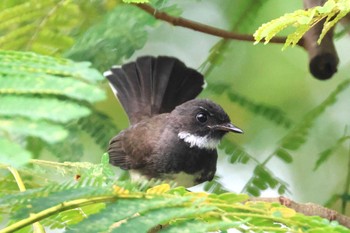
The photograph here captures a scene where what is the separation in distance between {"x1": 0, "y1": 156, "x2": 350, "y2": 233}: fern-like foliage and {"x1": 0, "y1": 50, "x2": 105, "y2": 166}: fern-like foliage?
238 millimetres

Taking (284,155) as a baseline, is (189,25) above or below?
above

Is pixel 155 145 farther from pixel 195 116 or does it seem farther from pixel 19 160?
pixel 19 160

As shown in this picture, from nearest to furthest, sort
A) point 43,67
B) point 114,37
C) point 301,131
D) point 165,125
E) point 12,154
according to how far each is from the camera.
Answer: point 12,154
point 43,67
point 114,37
point 301,131
point 165,125

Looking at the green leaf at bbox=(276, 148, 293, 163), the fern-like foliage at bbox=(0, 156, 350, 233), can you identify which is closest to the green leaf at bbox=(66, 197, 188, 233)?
the fern-like foliage at bbox=(0, 156, 350, 233)

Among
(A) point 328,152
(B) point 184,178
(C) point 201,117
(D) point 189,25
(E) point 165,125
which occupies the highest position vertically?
(D) point 189,25

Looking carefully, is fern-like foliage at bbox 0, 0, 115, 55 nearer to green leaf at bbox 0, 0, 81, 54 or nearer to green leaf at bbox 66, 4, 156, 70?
green leaf at bbox 0, 0, 81, 54

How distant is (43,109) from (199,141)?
3040mm

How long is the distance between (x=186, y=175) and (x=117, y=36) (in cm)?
106

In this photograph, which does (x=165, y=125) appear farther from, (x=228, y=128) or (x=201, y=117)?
(x=228, y=128)

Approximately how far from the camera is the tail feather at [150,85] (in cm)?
448

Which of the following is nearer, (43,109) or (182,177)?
(43,109)

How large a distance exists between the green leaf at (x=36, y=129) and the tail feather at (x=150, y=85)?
3188mm

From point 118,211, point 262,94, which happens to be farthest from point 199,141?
point 118,211

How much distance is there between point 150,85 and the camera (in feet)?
15.3
